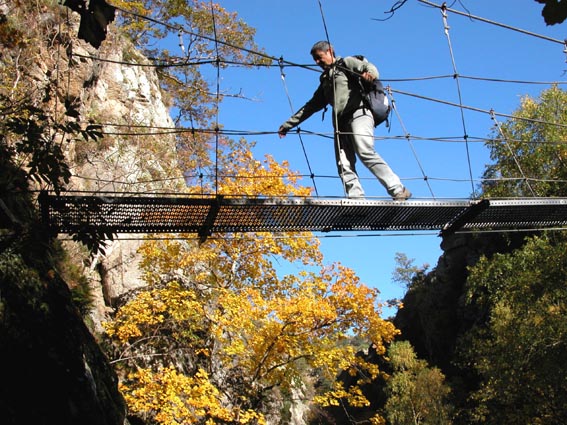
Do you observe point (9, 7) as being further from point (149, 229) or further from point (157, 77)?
point (149, 229)

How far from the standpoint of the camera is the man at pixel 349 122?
5016mm

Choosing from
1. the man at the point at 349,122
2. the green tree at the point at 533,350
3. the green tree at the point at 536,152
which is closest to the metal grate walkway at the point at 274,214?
the man at the point at 349,122

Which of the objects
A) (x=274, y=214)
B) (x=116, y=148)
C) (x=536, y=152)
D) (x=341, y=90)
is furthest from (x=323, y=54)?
(x=536, y=152)

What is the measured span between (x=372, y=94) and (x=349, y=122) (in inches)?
12.4

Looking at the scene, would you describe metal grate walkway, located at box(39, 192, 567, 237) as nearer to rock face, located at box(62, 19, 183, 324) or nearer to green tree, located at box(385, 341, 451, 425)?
rock face, located at box(62, 19, 183, 324)

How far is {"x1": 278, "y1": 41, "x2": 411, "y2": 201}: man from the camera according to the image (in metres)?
5.02

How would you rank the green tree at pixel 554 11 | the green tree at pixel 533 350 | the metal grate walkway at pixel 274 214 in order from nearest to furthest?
the green tree at pixel 554 11 < the metal grate walkway at pixel 274 214 < the green tree at pixel 533 350

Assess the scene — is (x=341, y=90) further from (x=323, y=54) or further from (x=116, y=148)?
(x=116, y=148)

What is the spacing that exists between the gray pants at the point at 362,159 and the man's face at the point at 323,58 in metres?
0.49

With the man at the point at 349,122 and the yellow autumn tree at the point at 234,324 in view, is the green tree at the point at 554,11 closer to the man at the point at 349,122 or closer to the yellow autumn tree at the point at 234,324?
the man at the point at 349,122

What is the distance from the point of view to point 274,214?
4.49 m

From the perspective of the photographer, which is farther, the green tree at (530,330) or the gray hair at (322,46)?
the green tree at (530,330)

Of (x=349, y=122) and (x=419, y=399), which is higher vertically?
(x=419, y=399)

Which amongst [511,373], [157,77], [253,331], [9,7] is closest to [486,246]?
[511,373]
